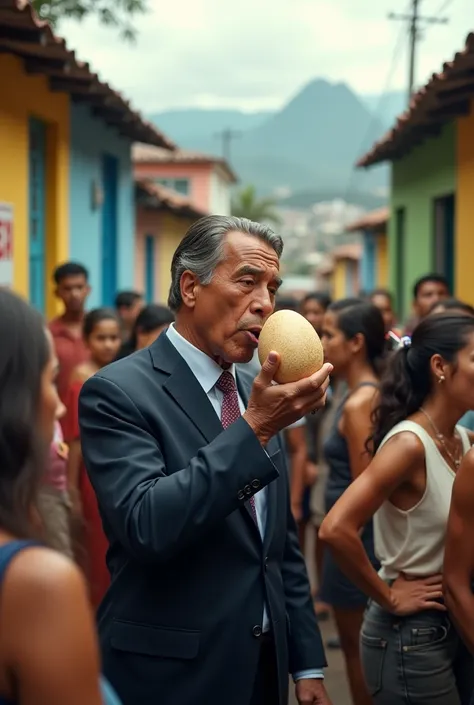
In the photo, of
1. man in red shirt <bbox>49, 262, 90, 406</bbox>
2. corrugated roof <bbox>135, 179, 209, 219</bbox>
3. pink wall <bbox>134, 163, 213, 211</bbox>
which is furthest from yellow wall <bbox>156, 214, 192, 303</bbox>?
man in red shirt <bbox>49, 262, 90, 406</bbox>

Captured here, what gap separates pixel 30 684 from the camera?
5.11 ft

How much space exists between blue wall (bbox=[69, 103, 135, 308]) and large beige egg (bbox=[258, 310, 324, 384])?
30.1 ft

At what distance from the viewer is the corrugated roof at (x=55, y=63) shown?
7258mm

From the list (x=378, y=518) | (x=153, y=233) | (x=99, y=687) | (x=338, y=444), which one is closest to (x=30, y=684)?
(x=99, y=687)

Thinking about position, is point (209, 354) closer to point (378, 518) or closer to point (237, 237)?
point (237, 237)

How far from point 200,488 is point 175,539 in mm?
133

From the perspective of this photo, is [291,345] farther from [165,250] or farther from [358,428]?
[165,250]

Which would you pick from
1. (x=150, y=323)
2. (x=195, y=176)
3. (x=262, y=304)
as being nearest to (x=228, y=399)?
(x=262, y=304)

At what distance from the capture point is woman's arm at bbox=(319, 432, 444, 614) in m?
3.44

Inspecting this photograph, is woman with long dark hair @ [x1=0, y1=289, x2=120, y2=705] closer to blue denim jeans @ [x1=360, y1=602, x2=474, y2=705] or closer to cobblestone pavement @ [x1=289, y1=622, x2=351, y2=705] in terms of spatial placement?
blue denim jeans @ [x1=360, y1=602, x2=474, y2=705]

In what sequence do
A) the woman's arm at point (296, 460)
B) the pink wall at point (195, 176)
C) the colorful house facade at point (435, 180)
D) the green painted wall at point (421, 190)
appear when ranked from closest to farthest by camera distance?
the woman's arm at point (296, 460) → the colorful house facade at point (435, 180) → the green painted wall at point (421, 190) → the pink wall at point (195, 176)

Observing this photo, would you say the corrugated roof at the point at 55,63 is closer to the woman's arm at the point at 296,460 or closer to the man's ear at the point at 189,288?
the woman's arm at the point at 296,460

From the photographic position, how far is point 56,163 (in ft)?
35.7

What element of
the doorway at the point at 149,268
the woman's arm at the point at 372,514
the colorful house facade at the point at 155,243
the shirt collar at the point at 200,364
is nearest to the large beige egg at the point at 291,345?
the shirt collar at the point at 200,364
